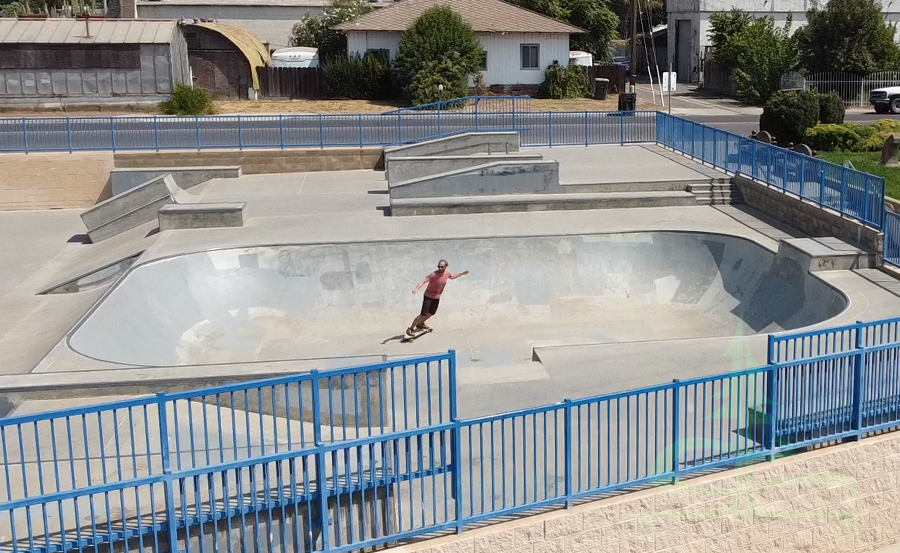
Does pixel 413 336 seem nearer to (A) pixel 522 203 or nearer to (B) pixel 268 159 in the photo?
(A) pixel 522 203

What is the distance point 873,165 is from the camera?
24047mm

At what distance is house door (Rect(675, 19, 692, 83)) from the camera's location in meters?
59.7

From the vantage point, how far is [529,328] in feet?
60.2

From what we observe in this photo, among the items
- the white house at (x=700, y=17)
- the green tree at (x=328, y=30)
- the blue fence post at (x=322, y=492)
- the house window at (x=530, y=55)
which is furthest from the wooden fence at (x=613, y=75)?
the blue fence post at (x=322, y=492)

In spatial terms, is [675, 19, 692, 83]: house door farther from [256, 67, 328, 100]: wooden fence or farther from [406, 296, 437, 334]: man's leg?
[406, 296, 437, 334]: man's leg

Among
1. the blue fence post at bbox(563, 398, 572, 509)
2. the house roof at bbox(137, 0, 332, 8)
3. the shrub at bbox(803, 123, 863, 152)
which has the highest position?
the house roof at bbox(137, 0, 332, 8)

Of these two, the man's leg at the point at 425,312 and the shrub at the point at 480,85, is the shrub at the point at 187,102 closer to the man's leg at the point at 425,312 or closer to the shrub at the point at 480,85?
the shrub at the point at 480,85

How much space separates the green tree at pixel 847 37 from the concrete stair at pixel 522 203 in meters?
26.8

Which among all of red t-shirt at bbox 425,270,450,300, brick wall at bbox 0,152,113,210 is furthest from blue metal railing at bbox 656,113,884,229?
brick wall at bbox 0,152,113,210

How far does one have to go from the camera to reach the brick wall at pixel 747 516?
29.2ft

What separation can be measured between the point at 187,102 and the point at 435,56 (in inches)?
404

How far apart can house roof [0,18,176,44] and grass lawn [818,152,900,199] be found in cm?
2683

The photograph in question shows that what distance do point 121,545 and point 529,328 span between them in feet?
36.6

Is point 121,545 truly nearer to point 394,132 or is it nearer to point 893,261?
point 893,261
